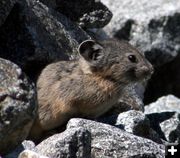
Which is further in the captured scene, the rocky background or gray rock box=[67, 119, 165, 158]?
gray rock box=[67, 119, 165, 158]

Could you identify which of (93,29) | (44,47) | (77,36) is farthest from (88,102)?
(93,29)

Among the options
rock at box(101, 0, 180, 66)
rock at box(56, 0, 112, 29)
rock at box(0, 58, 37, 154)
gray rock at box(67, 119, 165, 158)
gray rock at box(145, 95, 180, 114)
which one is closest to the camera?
rock at box(0, 58, 37, 154)

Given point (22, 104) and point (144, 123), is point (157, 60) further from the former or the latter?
point (22, 104)

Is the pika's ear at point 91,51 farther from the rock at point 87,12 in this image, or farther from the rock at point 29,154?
the rock at point 29,154

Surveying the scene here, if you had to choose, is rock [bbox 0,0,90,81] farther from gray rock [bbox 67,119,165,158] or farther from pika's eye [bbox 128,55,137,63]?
gray rock [bbox 67,119,165,158]

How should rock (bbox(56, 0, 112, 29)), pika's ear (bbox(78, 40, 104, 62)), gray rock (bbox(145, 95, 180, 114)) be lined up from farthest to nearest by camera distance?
1. gray rock (bbox(145, 95, 180, 114))
2. rock (bbox(56, 0, 112, 29))
3. pika's ear (bbox(78, 40, 104, 62))

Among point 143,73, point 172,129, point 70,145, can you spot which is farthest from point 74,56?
point 70,145

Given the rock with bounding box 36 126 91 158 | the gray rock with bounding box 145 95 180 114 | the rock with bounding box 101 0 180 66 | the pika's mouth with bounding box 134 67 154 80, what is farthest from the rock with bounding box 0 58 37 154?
the rock with bounding box 101 0 180 66

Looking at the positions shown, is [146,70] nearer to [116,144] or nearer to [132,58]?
[132,58]

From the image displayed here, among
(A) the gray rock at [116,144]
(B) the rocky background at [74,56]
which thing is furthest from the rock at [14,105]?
(A) the gray rock at [116,144]
